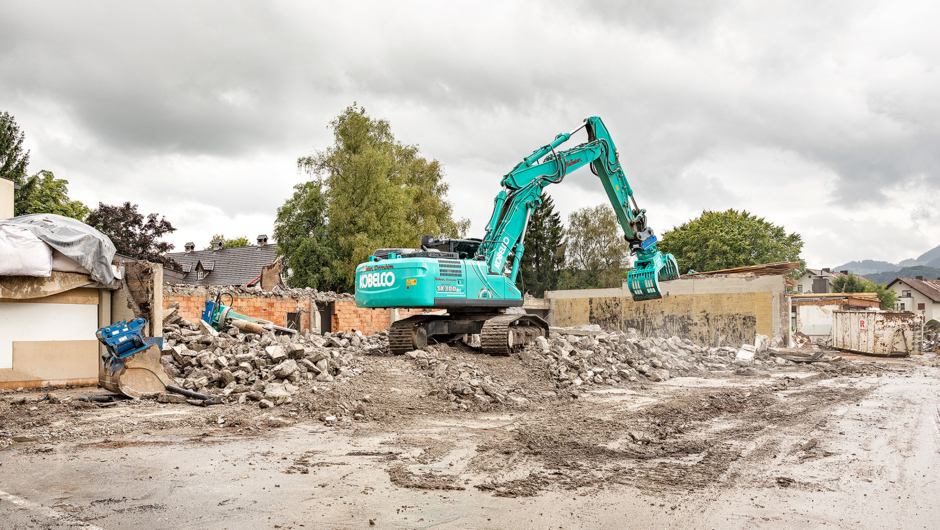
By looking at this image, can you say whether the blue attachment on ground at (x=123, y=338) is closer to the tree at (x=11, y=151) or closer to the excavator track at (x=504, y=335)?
the excavator track at (x=504, y=335)

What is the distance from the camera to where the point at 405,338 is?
12750 millimetres

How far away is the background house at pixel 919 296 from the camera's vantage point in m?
59.2

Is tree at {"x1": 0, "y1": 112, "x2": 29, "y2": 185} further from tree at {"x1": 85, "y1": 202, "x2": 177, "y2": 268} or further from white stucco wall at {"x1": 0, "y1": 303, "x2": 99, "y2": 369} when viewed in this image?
white stucco wall at {"x1": 0, "y1": 303, "x2": 99, "y2": 369}

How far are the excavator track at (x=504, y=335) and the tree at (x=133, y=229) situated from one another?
82.9ft

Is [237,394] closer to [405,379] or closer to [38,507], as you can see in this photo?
[405,379]

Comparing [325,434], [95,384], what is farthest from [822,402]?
[95,384]

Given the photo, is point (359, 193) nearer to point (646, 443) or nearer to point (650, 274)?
point (650, 274)

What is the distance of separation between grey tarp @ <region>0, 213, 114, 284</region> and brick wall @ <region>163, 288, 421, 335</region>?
5458 mm

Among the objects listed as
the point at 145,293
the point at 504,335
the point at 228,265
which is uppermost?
the point at 228,265

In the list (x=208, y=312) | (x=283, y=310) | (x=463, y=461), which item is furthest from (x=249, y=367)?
(x=283, y=310)

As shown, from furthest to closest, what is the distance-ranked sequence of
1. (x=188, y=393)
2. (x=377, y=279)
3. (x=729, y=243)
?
(x=729, y=243) → (x=377, y=279) → (x=188, y=393)

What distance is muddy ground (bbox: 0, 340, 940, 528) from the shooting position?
4441mm

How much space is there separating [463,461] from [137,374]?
20.6 ft

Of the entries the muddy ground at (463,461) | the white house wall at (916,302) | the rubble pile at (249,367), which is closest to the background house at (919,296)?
the white house wall at (916,302)
